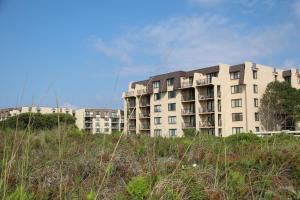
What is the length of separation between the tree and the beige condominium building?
1001 millimetres

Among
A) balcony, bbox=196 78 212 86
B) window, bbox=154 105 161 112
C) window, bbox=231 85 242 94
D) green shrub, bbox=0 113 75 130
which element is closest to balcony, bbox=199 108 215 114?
balcony, bbox=196 78 212 86

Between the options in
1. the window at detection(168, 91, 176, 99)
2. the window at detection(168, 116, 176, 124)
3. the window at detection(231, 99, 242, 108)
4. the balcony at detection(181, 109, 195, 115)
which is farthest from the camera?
the window at detection(168, 91, 176, 99)

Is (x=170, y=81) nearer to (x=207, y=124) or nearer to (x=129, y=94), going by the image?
(x=129, y=94)

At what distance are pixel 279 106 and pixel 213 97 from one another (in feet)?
27.0

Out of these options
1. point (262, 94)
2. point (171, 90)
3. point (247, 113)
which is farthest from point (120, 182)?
point (171, 90)

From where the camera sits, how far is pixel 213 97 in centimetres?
4956

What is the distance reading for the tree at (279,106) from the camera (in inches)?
1820

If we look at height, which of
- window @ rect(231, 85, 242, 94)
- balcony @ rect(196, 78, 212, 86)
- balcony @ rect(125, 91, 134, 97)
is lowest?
window @ rect(231, 85, 242, 94)

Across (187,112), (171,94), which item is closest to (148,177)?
(187,112)

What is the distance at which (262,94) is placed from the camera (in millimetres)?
49094

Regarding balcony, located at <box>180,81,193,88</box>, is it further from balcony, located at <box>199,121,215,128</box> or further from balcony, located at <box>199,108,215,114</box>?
balcony, located at <box>199,121,215,128</box>

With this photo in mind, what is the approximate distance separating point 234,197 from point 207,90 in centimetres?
4810

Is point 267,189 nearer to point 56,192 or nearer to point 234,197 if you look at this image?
point 234,197

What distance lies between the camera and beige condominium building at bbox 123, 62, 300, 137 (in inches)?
1861
